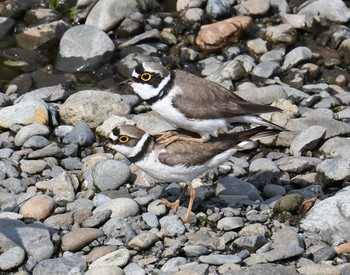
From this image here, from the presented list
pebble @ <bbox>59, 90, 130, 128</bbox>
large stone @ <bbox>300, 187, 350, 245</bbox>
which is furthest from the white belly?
pebble @ <bbox>59, 90, 130, 128</bbox>

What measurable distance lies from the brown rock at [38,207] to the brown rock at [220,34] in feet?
17.1

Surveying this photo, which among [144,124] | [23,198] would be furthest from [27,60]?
[23,198]

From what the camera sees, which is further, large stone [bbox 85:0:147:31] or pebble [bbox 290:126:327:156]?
large stone [bbox 85:0:147:31]

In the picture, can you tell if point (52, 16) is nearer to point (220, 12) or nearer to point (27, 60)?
point (27, 60)

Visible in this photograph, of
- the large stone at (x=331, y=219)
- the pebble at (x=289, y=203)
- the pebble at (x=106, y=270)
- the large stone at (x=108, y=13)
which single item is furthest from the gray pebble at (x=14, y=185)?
the large stone at (x=108, y=13)

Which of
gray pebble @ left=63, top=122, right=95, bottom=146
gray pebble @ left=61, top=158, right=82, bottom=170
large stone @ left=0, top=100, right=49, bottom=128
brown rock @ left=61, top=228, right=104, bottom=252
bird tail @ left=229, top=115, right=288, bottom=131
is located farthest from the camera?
large stone @ left=0, top=100, right=49, bottom=128

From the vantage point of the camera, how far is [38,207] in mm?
9398

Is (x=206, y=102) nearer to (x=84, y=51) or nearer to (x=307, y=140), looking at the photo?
(x=307, y=140)

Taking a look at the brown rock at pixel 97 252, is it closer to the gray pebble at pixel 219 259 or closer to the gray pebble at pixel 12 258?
the gray pebble at pixel 12 258

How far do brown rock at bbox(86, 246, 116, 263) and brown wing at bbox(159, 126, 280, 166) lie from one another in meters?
1.11

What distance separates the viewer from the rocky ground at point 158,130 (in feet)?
28.2

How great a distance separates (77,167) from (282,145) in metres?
2.69

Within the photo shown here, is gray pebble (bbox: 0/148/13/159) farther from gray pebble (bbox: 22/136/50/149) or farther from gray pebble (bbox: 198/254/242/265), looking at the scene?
gray pebble (bbox: 198/254/242/265)

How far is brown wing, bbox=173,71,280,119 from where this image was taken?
9.38m
